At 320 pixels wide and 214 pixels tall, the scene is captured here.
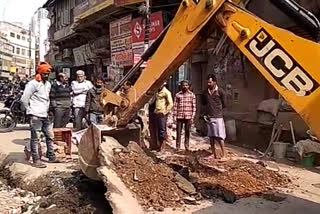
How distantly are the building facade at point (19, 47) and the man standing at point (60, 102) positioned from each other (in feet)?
228

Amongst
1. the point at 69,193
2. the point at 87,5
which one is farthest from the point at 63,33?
the point at 69,193

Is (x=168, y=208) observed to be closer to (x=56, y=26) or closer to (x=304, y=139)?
(x=304, y=139)

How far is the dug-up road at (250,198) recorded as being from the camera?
19.5 feet

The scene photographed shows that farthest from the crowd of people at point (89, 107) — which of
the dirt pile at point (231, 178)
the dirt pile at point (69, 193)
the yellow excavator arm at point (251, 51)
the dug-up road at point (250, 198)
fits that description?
the dirt pile at point (231, 178)

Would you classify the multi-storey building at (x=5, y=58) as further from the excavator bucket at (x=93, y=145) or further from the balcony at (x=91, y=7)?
the excavator bucket at (x=93, y=145)

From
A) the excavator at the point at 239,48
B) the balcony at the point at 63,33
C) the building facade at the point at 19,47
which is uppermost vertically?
the building facade at the point at 19,47

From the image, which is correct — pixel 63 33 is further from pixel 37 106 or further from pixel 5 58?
pixel 5 58

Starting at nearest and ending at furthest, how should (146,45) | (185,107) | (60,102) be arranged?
(185,107), (60,102), (146,45)

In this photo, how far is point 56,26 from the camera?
3403 centimetres

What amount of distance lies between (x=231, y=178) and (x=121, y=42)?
1382 cm

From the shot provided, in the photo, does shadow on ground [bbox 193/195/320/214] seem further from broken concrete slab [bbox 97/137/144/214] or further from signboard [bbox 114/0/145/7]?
signboard [bbox 114/0/145/7]

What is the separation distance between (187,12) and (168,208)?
2.43m

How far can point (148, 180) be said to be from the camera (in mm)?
6227

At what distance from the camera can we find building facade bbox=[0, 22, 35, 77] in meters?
82.3
